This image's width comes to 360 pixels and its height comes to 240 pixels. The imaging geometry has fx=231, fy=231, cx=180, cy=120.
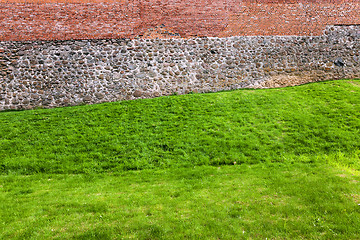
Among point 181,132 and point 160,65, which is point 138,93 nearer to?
point 160,65

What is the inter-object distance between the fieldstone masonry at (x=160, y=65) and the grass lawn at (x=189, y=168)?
177cm

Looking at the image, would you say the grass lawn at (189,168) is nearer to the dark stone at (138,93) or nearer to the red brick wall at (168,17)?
the dark stone at (138,93)

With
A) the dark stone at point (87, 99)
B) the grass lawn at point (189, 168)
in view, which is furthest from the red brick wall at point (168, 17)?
the grass lawn at point (189, 168)

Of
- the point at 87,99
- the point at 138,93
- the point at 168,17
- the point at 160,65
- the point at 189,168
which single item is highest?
the point at 168,17

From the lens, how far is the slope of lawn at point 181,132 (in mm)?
7211

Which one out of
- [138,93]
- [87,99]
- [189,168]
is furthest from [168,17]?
[189,168]

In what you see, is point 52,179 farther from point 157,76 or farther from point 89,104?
point 157,76

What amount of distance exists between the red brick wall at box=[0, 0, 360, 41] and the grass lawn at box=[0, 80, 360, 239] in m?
4.43

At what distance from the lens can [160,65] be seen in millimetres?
12828

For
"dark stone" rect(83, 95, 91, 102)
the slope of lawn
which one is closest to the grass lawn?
the slope of lawn

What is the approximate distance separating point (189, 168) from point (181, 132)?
77.4 inches

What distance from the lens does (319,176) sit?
593 cm

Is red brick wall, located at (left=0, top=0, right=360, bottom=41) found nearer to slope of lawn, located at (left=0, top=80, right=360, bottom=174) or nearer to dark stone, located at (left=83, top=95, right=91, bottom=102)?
dark stone, located at (left=83, top=95, right=91, bottom=102)

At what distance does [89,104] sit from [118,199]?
8006 mm
